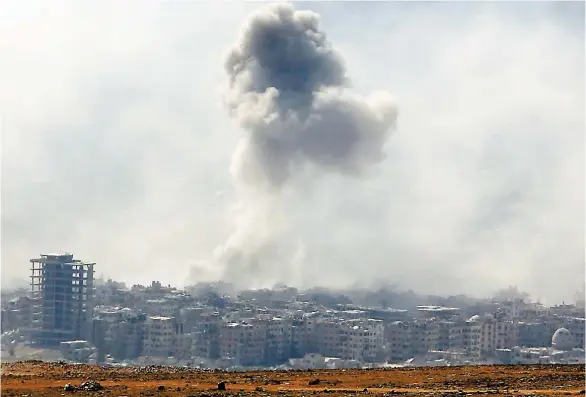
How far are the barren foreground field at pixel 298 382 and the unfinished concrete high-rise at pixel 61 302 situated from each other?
5045 inches

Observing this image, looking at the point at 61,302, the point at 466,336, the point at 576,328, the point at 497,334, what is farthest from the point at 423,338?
the point at 61,302

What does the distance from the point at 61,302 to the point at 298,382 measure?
139m

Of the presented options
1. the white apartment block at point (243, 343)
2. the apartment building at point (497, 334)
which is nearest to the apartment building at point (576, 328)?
the apartment building at point (497, 334)

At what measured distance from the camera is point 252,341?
6102 inches

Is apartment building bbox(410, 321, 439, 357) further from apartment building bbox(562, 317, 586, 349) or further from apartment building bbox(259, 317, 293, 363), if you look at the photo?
apartment building bbox(562, 317, 586, 349)

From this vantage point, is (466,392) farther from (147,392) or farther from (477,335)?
(477,335)

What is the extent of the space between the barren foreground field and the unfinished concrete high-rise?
128153 millimetres

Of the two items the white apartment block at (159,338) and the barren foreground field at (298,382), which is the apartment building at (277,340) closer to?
the white apartment block at (159,338)

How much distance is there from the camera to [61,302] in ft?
540

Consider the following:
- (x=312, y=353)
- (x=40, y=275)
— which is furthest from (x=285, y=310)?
(x=40, y=275)

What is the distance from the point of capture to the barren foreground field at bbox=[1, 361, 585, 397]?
28.3 m

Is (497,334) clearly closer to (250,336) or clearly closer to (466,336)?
(466,336)

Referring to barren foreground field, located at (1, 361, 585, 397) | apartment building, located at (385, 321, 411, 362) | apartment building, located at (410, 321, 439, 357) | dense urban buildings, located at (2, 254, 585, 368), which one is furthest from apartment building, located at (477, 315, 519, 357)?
barren foreground field, located at (1, 361, 585, 397)

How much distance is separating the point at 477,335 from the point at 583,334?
20739 millimetres
